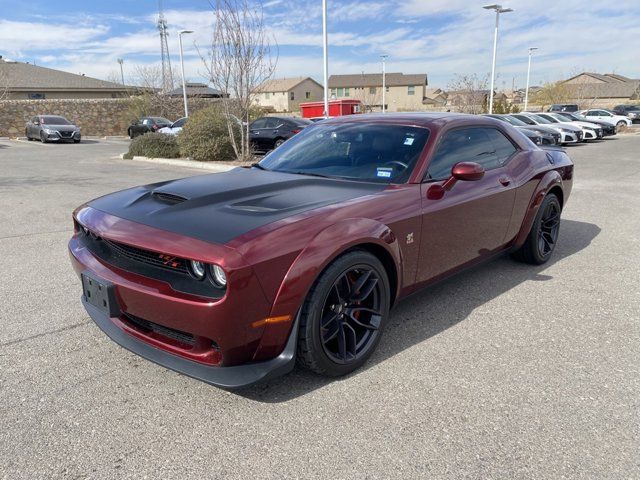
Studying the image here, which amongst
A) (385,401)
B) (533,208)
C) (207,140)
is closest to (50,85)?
(207,140)

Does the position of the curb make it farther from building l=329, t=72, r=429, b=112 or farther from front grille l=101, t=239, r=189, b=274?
building l=329, t=72, r=429, b=112

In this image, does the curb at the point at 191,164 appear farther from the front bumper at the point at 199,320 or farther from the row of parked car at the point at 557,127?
the row of parked car at the point at 557,127

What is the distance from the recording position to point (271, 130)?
664 inches

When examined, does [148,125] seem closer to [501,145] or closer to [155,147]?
[155,147]

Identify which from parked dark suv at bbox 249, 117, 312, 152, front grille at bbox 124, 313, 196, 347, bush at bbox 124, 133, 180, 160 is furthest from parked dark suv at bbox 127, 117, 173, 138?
front grille at bbox 124, 313, 196, 347

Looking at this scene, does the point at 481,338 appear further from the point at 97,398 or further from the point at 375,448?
the point at 97,398

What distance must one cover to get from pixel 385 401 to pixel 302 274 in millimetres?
835

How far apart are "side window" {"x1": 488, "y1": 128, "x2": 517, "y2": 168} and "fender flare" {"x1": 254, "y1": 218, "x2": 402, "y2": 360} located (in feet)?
6.99

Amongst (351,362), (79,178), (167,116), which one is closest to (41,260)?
(351,362)

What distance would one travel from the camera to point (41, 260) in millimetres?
5078

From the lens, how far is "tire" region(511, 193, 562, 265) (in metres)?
4.64

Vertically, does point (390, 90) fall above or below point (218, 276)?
above

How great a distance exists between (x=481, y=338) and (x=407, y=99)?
85697mm

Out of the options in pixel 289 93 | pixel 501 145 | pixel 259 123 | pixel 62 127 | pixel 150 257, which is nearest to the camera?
pixel 150 257
